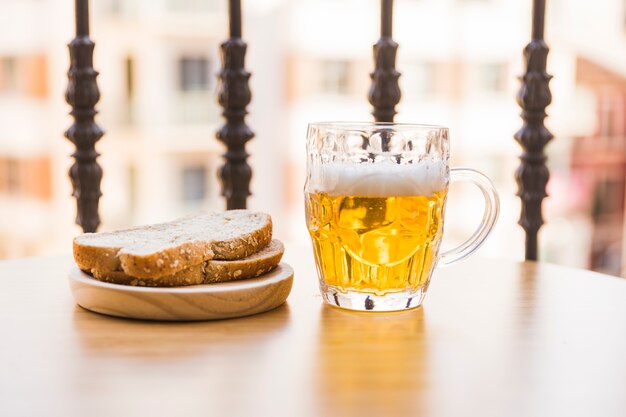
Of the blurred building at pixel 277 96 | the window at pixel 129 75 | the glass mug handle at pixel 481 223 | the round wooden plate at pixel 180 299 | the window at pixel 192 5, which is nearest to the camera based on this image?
the round wooden plate at pixel 180 299

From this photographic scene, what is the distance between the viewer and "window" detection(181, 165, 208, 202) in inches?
337

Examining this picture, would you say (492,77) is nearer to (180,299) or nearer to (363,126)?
(363,126)

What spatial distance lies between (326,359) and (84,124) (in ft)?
2.07

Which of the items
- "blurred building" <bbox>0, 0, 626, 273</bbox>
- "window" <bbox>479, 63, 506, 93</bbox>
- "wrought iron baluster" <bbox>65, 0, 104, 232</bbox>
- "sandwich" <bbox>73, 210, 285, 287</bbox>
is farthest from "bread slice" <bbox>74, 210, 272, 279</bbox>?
"window" <bbox>479, 63, 506, 93</bbox>

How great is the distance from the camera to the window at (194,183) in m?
8.55

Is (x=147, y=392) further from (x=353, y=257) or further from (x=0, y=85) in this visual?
(x=0, y=85)

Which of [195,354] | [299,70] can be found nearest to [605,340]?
[195,354]

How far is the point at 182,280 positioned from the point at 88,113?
492mm

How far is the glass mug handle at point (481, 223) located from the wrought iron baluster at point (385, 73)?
0.38 meters

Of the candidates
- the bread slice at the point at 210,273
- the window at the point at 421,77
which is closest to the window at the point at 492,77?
the window at the point at 421,77

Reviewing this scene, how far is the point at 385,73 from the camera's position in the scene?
1.12m

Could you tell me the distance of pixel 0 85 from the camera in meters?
7.69

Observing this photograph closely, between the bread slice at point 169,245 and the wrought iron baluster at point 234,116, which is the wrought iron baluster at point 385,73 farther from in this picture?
the bread slice at point 169,245

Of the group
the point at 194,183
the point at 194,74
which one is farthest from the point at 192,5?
the point at 194,183
